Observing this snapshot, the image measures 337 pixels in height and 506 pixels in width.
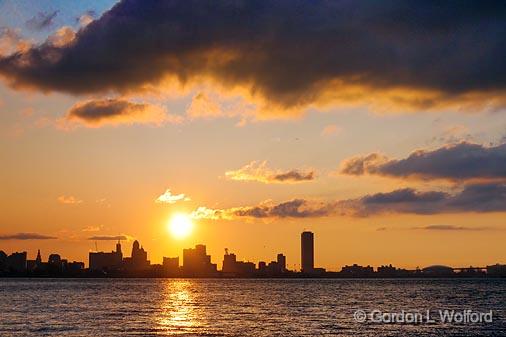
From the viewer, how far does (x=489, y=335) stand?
99.8 m

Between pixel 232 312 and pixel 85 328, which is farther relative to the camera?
pixel 232 312

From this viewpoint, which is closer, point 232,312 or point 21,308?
point 232,312

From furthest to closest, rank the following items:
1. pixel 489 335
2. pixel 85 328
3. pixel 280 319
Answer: pixel 280 319 < pixel 85 328 < pixel 489 335

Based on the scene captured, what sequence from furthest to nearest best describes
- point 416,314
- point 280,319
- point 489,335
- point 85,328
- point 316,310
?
point 316,310 < point 416,314 < point 280,319 < point 85,328 < point 489,335

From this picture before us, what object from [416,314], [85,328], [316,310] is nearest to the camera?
[85,328]

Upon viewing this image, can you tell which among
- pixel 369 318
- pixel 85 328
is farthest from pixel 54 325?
pixel 369 318

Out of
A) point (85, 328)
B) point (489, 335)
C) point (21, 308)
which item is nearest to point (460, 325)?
point (489, 335)

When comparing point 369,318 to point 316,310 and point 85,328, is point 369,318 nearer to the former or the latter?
point 316,310

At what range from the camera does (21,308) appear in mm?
158750

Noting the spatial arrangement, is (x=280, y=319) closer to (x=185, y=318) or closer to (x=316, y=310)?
(x=185, y=318)

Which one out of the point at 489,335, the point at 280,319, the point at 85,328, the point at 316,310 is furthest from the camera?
the point at 316,310

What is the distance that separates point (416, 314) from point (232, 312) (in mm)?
36686

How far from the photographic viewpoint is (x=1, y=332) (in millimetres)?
104250

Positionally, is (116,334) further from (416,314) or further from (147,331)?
(416,314)
